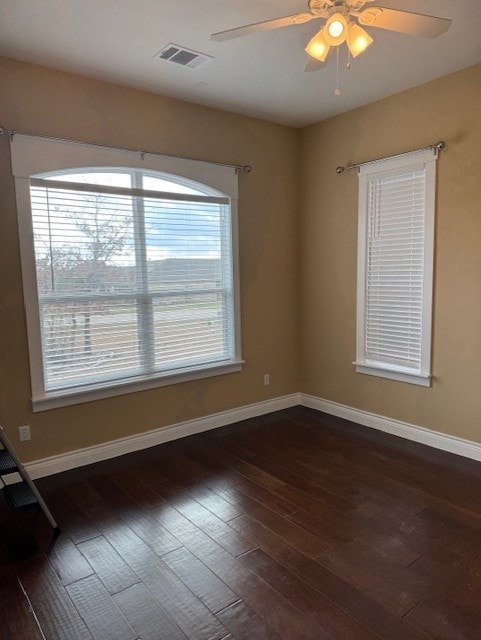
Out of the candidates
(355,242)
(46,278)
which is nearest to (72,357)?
(46,278)

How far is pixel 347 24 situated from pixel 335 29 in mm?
104

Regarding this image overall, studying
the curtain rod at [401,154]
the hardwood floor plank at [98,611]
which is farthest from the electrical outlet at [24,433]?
the curtain rod at [401,154]

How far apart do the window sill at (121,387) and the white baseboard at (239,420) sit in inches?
15.2

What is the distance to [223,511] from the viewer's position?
8.64 feet

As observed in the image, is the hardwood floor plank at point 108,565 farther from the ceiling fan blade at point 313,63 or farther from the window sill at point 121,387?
the ceiling fan blade at point 313,63

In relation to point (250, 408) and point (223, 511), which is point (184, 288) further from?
point (223, 511)

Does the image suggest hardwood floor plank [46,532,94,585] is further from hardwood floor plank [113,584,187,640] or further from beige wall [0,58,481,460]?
beige wall [0,58,481,460]

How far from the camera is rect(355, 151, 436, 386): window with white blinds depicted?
3.40m

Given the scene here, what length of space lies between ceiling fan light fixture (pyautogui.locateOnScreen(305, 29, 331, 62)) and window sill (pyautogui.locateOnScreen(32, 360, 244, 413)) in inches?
100

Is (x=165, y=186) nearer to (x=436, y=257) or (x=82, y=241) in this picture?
(x=82, y=241)

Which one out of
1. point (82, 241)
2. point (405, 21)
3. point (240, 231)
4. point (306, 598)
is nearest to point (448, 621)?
point (306, 598)

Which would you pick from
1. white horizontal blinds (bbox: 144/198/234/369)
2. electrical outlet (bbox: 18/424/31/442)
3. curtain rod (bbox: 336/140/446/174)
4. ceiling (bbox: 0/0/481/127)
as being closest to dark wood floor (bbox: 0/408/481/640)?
electrical outlet (bbox: 18/424/31/442)

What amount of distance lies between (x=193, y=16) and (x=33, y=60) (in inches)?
47.3

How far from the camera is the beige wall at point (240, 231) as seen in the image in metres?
2.88
